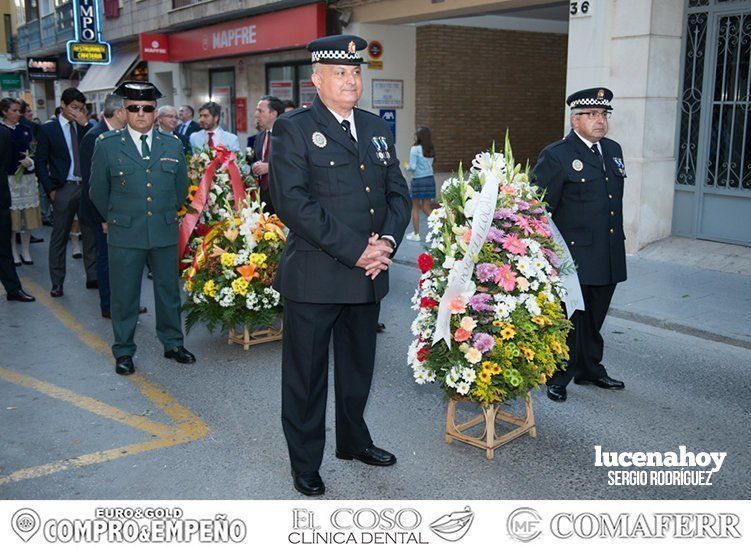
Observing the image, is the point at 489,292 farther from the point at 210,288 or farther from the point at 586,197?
the point at 210,288

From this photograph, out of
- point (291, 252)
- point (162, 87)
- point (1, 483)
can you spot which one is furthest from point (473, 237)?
point (162, 87)

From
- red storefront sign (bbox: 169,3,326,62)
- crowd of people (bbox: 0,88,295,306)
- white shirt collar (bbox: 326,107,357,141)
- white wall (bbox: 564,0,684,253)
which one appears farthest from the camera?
red storefront sign (bbox: 169,3,326,62)

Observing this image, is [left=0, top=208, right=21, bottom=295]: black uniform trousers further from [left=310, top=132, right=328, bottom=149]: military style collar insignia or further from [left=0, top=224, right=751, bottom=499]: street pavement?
[left=310, top=132, right=328, bottom=149]: military style collar insignia

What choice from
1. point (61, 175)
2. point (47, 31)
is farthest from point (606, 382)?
point (47, 31)

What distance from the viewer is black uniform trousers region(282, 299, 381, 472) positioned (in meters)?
3.95

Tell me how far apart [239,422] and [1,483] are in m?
1.43

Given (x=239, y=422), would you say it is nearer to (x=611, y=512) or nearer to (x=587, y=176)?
(x=611, y=512)

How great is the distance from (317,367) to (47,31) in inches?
1359

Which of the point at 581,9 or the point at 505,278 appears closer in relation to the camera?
the point at 505,278

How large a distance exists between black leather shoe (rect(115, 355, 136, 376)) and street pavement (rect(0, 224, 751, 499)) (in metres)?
0.10

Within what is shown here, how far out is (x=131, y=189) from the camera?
19.7ft

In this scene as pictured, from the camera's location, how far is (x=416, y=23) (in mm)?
15969

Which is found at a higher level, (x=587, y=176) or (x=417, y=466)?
(x=587, y=176)

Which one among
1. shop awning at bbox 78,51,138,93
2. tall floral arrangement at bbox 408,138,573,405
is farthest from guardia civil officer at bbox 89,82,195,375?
shop awning at bbox 78,51,138,93
